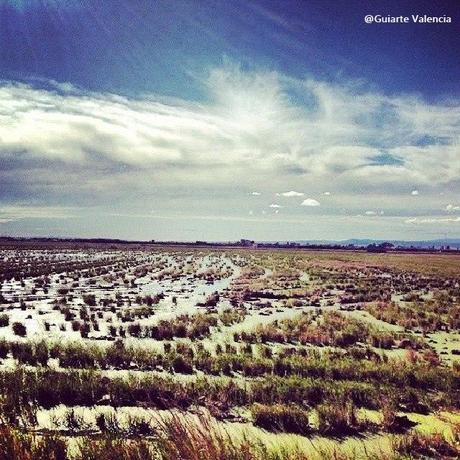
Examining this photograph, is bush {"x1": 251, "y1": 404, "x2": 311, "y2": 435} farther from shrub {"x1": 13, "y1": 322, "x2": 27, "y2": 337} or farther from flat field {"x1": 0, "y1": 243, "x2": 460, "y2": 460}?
shrub {"x1": 13, "y1": 322, "x2": 27, "y2": 337}

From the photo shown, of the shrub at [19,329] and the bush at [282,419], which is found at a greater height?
the bush at [282,419]

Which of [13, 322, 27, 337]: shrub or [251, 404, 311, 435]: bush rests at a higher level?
[251, 404, 311, 435]: bush

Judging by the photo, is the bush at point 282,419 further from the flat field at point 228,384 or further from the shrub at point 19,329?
the shrub at point 19,329

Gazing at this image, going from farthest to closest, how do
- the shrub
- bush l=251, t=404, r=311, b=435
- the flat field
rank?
the shrub < bush l=251, t=404, r=311, b=435 < the flat field

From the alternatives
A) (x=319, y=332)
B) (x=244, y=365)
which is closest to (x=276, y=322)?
(x=319, y=332)

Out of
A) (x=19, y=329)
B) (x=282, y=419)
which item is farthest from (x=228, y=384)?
(x=19, y=329)

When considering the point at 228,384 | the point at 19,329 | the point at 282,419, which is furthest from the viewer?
the point at 19,329

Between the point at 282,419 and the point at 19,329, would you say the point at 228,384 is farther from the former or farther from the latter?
the point at 19,329

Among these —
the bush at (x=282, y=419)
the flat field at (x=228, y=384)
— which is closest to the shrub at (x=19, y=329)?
the flat field at (x=228, y=384)

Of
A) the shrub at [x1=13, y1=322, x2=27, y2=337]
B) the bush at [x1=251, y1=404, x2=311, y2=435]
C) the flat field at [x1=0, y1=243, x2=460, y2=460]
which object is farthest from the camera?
the shrub at [x1=13, y1=322, x2=27, y2=337]

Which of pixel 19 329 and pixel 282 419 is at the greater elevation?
pixel 282 419

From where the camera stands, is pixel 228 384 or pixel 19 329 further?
pixel 19 329

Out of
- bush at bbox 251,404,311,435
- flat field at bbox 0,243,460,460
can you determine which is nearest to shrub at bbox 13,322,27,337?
flat field at bbox 0,243,460,460

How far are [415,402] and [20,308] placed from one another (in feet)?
62.5
